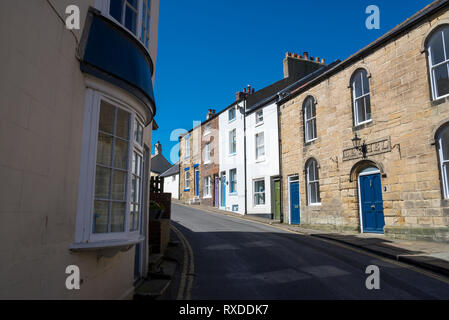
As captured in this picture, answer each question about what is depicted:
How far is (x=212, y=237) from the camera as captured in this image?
1228 cm

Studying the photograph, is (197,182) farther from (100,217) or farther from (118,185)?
(100,217)

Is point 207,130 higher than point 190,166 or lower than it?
higher

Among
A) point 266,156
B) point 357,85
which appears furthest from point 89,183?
point 266,156

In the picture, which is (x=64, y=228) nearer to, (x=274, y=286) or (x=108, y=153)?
(x=108, y=153)

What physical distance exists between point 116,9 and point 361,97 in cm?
1148

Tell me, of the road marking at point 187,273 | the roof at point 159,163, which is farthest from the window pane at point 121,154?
the roof at point 159,163

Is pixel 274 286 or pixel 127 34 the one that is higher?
pixel 127 34

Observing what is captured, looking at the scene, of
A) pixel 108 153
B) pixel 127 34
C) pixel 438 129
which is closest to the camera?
pixel 108 153

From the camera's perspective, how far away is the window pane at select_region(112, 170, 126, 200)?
Answer: 4480 mm

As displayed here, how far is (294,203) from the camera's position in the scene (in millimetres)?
17875

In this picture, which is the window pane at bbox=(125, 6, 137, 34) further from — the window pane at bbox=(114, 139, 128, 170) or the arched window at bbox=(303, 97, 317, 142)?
the arched window at bbox=(303, 97, 317, 142)
